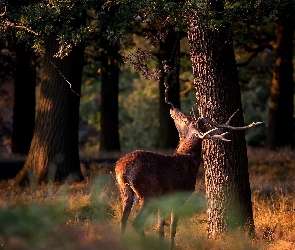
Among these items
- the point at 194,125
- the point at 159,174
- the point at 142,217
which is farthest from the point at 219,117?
the point at 142,217

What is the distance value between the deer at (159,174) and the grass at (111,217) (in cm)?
18

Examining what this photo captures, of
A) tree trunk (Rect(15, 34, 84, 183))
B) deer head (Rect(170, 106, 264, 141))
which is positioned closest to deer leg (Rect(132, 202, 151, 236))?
deer head (Rect(170, 106, 264, 141))

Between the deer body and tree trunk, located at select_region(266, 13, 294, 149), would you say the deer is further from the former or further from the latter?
tree trunk, located at select_region(266, 13, 294, 149)

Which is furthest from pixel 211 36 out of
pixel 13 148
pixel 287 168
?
pixel 13 148

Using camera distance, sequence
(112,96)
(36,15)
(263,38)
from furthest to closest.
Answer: (263,38) < (112,96) < (36,15)

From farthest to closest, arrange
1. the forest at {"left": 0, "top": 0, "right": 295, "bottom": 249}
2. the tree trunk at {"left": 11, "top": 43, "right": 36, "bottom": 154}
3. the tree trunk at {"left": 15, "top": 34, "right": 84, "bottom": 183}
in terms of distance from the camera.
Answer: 1. the tree trunk at {"left": 11, "top": 43, "right": 36, "bottom": 154}
2. the tree trunk at {"left": 15, "top": 34, "right": 84, "bottom": 183}
3. the forest at {"left": 0, "top": 0, "right": 295, "bottom": 249}

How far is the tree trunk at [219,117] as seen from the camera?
11.5 metres

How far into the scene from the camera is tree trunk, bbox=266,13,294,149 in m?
26.6

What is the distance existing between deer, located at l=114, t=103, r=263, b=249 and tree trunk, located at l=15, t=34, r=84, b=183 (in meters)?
6.99

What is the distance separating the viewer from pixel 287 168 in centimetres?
2020

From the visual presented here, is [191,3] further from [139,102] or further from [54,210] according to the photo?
[139,102]

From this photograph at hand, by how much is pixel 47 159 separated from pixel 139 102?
34.8 m

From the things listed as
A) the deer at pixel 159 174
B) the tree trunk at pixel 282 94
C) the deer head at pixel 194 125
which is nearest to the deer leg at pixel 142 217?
the deer at pixel 159 174

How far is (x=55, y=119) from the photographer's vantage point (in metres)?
17.6
